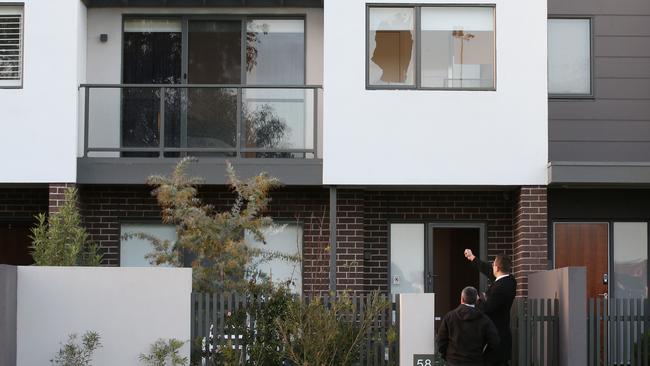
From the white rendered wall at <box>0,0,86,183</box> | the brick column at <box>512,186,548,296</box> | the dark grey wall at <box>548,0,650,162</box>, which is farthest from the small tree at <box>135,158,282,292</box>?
the dark grey wall at <box>548,0,650,162</box>

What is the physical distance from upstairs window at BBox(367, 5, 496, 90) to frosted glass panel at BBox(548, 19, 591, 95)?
105 cm

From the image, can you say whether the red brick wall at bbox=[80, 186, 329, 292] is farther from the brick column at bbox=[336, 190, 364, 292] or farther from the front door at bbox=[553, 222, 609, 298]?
the front door at bbox=[553, 222, 609, 298]

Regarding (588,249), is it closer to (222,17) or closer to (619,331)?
(619,331)

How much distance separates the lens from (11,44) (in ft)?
59.7

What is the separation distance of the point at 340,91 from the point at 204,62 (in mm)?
2641

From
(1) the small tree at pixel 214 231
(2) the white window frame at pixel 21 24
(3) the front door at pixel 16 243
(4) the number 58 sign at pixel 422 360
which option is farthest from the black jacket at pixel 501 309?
(3) the front door at pixel 16 243

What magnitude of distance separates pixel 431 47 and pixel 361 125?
162 centimetres

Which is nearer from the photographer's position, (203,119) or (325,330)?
(325,330)

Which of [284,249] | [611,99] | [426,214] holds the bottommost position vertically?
[284,249]

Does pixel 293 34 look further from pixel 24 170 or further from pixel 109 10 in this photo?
pixel 24 170

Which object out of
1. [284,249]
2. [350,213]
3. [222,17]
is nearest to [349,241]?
[350,213]

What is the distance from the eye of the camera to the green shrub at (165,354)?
1395 centimetres

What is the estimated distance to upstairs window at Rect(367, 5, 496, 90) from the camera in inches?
707

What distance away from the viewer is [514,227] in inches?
734
